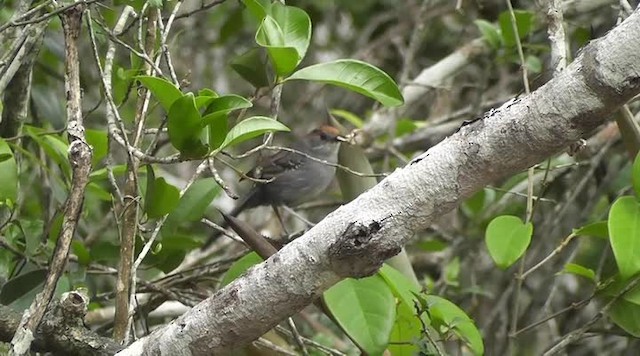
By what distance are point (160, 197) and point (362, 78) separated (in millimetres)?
431

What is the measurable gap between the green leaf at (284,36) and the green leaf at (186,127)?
199mm

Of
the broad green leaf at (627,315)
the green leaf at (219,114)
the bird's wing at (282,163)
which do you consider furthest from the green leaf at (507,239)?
the bird's wing at (282,163)

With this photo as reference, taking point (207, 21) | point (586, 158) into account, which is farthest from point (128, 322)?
point (207, 21)

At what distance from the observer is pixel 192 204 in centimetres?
193

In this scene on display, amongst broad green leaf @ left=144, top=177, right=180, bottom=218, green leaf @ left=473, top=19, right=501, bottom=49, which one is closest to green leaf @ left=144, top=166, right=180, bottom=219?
broad green leaf @ left=144, top=177, right=180, bottom=218

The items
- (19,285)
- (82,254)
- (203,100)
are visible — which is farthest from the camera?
(82,254)

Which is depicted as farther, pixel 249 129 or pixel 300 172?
pixel 300 172

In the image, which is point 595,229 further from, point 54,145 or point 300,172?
point 300,172

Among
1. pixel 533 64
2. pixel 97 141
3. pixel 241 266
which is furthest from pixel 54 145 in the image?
pixel 533 64

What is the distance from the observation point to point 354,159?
233 cm

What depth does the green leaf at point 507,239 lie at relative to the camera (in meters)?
1.82

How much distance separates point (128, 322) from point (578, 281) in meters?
2.17

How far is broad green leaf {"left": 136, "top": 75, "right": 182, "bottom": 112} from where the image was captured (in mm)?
1577

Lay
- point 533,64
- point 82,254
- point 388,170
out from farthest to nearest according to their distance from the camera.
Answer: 1. point 388,170
2. point 533,64
3. point 82,254
